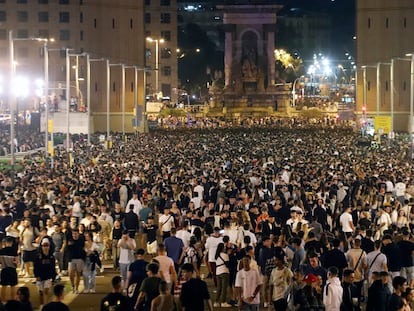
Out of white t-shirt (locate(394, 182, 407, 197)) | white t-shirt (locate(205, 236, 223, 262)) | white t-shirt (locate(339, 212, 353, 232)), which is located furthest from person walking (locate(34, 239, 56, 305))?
white t-shirt (locate(394, 182, 407, 197))

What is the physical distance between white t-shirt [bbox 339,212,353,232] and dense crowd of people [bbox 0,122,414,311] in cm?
3

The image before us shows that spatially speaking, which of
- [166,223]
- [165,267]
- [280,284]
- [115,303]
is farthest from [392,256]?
[115,303]

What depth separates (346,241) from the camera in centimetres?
2052

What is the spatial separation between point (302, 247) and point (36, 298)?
5.18 metres

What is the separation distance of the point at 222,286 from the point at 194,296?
186 inches

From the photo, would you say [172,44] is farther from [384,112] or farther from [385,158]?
[385,158]

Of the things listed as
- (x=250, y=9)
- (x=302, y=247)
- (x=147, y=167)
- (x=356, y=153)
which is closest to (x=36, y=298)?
(x=302, y=247)

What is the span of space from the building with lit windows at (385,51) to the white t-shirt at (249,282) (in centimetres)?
7839

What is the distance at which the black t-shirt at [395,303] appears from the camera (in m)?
14.5

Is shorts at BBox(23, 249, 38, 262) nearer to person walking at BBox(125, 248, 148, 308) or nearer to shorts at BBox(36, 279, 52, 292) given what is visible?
shorts at BBox(36, 279, 52, 292)

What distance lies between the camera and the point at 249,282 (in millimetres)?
17266

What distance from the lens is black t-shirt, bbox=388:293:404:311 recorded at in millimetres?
14542

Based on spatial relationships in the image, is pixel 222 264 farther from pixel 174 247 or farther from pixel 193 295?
pixel 193 295

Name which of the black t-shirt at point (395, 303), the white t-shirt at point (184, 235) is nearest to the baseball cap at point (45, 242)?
the white t-shirt at point (184, 235)
